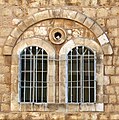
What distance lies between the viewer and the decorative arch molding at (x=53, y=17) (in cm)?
1291

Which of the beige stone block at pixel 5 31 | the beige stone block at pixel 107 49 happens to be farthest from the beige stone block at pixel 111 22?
the beige stone block at pixel 5 31

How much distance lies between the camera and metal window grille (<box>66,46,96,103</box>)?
42.3ft

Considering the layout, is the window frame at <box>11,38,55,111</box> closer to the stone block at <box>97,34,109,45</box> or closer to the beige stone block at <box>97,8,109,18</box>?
the stone block at <box>97,34,109,45</box>

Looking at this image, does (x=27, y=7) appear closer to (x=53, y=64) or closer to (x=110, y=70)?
(x=53, y=64)

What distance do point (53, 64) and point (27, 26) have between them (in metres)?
1.13

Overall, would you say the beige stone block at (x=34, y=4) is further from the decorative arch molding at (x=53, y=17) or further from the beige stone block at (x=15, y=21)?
the beige stone block at (x=15, y=21)

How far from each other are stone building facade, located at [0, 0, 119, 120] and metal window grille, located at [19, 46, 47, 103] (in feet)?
0.37

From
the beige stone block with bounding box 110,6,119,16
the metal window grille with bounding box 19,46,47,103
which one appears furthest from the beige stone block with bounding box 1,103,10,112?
the beige stone block with bounding box 110,6,119,16

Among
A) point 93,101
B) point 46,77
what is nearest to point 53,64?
point 46,77

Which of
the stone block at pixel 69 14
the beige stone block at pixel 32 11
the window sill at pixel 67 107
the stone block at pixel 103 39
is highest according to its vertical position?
the beige stone block at pixel 32 11

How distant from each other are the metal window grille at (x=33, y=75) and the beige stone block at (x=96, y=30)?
1.30 metres

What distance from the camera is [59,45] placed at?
1298cm

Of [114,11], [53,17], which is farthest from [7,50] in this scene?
[114,11]

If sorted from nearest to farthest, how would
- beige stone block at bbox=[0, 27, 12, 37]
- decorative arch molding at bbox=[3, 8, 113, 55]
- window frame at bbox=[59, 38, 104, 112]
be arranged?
window frame at bbox=[59, 38, 104, 112], decorative arch molding at bbox=[3, 8, 113, 55], beige stone block at bbox=[0, 27, 12, 37]
